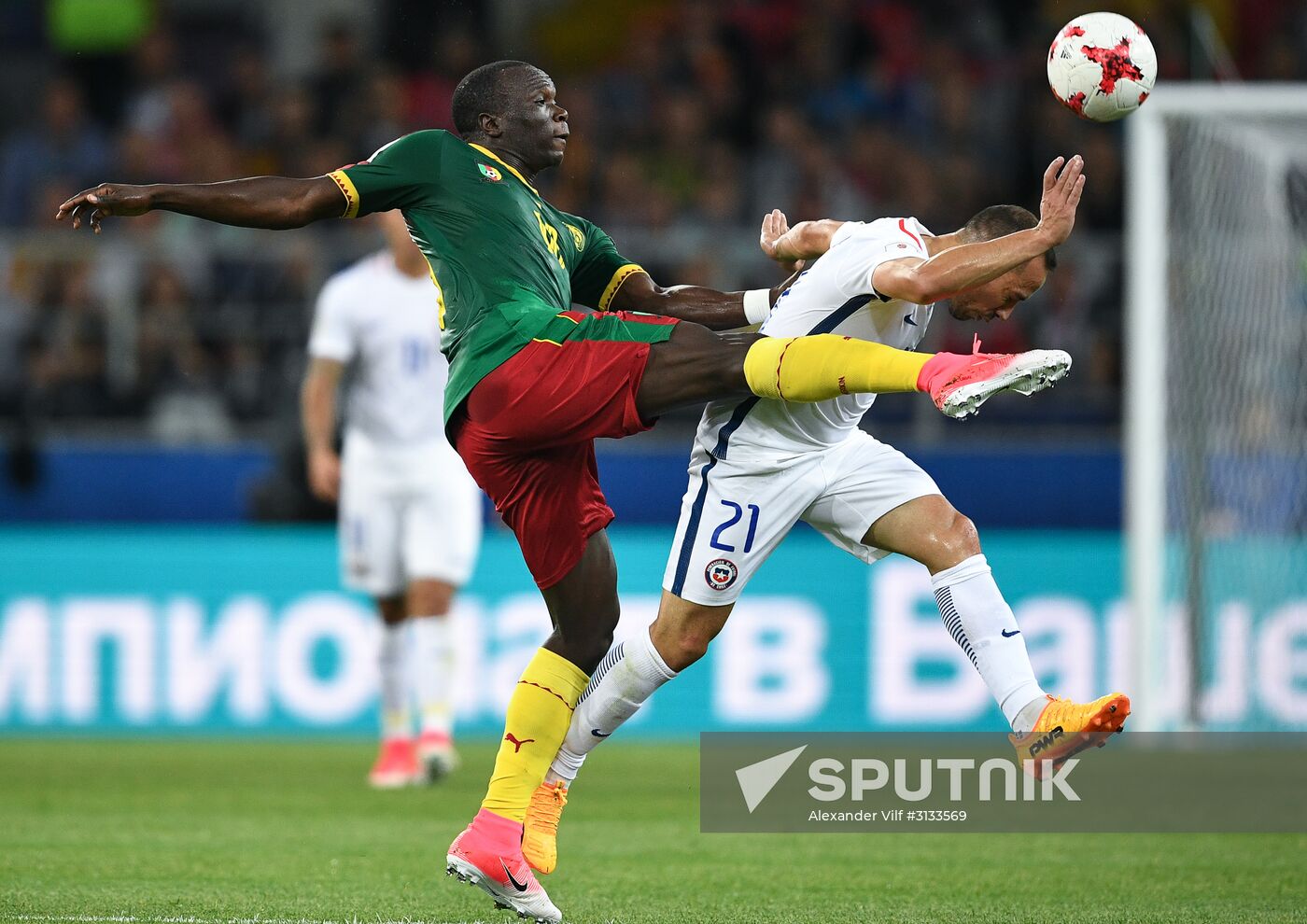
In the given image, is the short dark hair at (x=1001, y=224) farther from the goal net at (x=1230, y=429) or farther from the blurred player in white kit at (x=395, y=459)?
the goal net at (x=1230, y=429)

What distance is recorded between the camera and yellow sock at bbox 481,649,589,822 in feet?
17.7

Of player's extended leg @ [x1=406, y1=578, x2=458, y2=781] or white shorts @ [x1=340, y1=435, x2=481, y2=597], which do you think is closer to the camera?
player's extended leg @ [x1=406, y1=578, x2=458, y2=781]

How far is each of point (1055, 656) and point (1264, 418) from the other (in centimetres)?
186

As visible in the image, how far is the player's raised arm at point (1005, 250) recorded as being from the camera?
4.89m

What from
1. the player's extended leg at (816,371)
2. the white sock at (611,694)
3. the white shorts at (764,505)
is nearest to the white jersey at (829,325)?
the white shorts at (764,505)

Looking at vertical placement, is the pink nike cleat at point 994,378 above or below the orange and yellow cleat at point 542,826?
above

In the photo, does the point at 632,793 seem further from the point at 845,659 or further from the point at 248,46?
the point at 248,46

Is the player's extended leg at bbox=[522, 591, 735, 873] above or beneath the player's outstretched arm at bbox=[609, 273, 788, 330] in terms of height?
beneath

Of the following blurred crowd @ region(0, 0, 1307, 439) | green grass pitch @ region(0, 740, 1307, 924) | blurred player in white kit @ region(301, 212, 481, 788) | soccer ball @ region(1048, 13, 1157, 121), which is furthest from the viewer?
blurred crowd @ region(0, 0, 1307, 439)

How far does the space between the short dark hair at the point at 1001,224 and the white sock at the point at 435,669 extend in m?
4.25

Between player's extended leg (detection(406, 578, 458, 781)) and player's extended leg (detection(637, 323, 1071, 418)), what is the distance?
397cm

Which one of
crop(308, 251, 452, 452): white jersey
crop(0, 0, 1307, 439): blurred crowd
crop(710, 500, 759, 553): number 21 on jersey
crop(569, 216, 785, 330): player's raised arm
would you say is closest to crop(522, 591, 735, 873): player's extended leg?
crop(710, 500, 759, 553): number 21 on jersey

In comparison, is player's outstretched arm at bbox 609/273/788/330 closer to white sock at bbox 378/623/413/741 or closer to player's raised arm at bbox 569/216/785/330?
player's raised arm at bbox 569/216/785/330

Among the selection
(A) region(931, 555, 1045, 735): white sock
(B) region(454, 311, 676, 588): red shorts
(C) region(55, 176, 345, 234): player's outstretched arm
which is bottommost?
Result: (A) region(931, 555, 1045, 735): white sock
